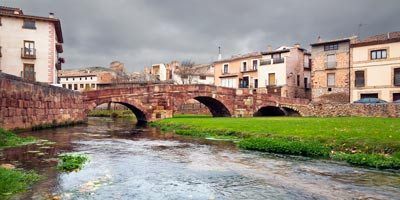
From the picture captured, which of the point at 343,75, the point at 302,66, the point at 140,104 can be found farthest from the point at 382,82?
the point at 140,104

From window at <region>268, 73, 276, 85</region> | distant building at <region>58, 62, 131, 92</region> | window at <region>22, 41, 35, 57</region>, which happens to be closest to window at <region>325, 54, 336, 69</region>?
window at <region>268, 73, 276, 85</region>

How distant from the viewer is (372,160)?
9.46 m

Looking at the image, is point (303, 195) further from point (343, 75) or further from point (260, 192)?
point (343, 75)

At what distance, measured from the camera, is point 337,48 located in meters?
44.7

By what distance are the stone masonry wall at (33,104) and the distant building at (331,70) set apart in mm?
32390

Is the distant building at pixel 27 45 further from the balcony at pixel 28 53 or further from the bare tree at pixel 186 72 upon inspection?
the bare tree at pixel 186 72

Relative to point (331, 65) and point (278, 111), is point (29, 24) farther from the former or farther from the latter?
point (331, 65)

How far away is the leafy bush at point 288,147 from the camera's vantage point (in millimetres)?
11172

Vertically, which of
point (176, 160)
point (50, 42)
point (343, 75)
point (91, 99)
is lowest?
point (176, 160)

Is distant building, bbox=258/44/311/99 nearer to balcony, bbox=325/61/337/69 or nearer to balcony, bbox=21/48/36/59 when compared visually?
balcony, bbox=325/61/337/69

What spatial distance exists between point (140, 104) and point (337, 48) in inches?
1136

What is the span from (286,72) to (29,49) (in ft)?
110

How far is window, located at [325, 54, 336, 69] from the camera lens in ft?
147

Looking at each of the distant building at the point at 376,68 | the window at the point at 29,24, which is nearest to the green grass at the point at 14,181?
the window at the point at 29,24
